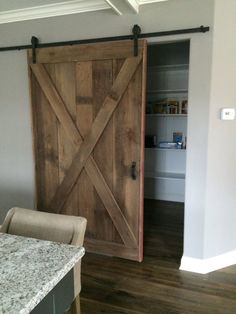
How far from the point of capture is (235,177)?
8.53 ft

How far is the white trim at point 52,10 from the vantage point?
2538mm

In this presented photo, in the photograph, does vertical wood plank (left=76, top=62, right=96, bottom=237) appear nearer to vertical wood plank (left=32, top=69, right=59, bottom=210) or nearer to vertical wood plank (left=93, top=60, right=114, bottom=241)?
vertical wood plank (left=93, top=60, right=114, bottom=241)

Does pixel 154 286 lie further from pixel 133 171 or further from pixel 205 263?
pixel 133 171

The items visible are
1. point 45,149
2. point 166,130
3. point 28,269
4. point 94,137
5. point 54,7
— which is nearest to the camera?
point 28,269

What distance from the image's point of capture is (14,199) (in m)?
3.28

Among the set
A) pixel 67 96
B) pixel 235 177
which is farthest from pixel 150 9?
pixel 235 177

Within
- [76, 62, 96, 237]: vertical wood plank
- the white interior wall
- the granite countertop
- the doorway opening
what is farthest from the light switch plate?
the doorway opening

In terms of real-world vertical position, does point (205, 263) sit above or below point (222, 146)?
below

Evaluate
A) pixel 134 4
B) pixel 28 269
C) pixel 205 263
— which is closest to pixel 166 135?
pixel 205 263

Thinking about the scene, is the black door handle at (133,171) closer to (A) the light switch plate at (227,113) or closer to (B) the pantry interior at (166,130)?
(A) the light switch plate at (227,113)

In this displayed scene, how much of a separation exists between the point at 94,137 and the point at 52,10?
1312 mm

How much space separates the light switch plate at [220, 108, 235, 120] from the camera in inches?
94.4

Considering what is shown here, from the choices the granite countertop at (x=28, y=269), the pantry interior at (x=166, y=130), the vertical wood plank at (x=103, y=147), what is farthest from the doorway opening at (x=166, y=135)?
the granite countertop at (x=28, y=269)

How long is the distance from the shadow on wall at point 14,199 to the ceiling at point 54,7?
1.92 meters
